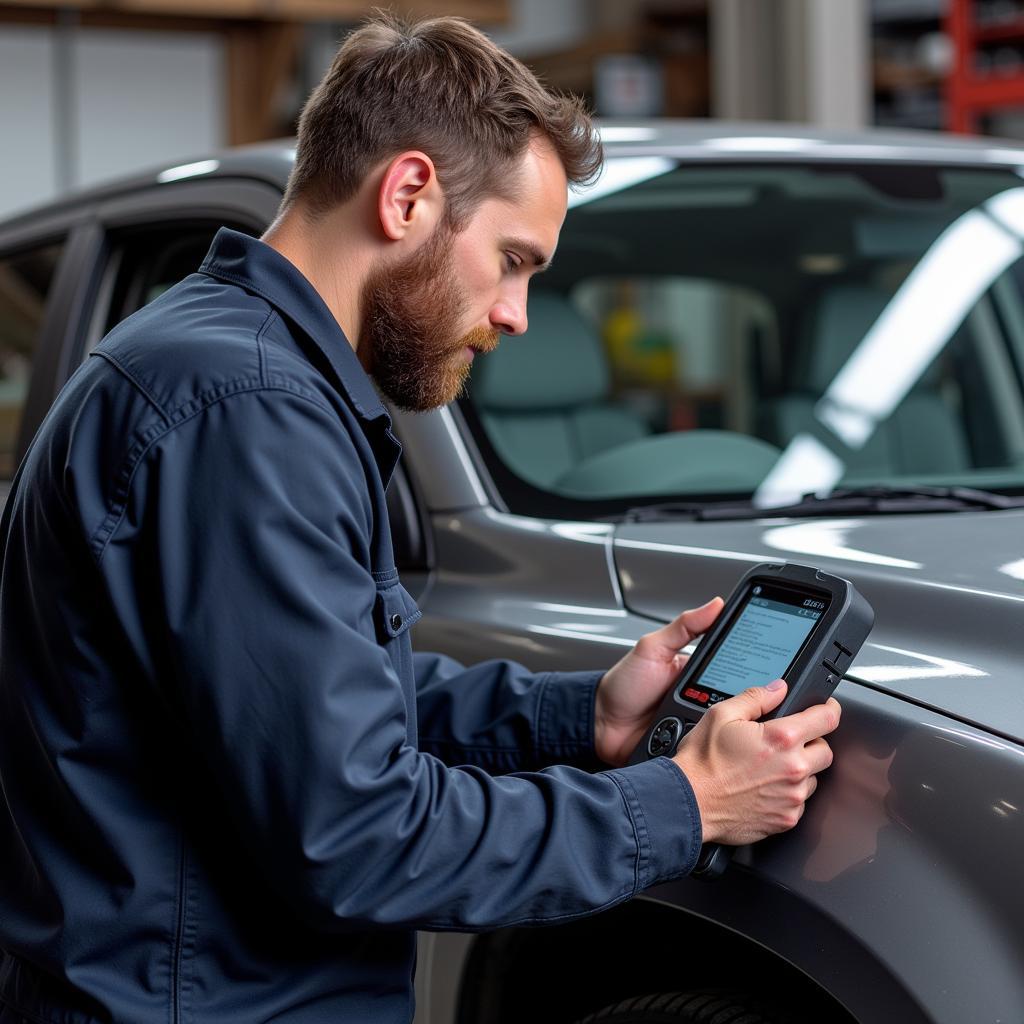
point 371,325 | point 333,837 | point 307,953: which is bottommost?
point 307,953

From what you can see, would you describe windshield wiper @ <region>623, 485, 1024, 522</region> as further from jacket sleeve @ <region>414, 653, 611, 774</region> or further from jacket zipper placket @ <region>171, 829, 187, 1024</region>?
jacket zipper placket @ <region>171, 829, 187, 1024</region>

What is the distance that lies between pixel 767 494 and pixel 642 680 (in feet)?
1.71

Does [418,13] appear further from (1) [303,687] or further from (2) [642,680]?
(1) [303,687]

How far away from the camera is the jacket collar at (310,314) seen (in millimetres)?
1129

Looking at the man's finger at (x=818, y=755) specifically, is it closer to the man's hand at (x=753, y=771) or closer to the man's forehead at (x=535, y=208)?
the man's hand at (x=753, y=771)

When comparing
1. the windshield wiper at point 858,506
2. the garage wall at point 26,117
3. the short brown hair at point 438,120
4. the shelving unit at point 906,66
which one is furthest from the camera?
the garage wall at point 26,117

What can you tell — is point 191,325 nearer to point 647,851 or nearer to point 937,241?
point 647,851

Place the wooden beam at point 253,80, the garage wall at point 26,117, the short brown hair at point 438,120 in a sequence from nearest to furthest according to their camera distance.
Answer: the short brown hair at point 438,120 < the garage wall at point 26,117 < the wooden beam at point 253,80

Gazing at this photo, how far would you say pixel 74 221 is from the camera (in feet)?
7.75

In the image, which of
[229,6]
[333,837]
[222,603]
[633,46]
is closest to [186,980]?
[333,837]

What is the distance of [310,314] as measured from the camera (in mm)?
1142

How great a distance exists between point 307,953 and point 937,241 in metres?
1.50

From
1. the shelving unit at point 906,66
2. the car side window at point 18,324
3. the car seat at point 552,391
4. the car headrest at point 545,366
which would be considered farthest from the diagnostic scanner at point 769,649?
the shelving unit at point 906,66

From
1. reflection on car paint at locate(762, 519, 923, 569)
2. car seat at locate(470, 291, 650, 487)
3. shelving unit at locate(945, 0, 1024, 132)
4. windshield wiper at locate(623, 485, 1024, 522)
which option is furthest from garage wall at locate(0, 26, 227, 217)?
reflection on car paint at locate(762, 519, 923, 569)
